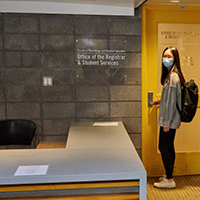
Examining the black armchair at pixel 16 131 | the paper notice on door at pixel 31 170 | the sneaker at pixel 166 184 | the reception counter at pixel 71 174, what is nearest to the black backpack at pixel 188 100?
the sneaker at pixel 166 184

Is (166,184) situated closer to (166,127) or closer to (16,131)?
(166,127)

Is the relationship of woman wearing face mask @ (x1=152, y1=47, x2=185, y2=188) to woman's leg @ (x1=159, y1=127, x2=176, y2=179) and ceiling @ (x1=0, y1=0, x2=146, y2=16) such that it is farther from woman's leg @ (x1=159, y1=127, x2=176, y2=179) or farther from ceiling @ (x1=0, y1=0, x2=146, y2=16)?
ceiling @ (x1=0, y1=0, x2=146, y2=16)

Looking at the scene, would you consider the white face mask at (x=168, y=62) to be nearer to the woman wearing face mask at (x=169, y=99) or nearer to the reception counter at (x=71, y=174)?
the woman wearing face mask at (x=169, y=99)

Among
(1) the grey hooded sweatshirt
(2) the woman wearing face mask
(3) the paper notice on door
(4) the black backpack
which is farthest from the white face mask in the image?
(3) the paper notice on door

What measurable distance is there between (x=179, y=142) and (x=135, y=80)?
3.57 feet

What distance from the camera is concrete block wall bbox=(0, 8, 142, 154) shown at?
361 centimetres

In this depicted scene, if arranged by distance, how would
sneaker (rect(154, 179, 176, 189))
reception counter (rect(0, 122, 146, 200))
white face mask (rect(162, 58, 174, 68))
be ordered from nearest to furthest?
reception counter (rect(0, 122, 146, 200)) → white face mask (rect(162, 58, 174, 68)) → sneaker (rect(154, 179, 176, 189))

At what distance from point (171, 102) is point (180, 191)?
1.11m

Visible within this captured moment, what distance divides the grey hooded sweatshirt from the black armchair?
1.51 metres

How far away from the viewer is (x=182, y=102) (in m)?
3.34

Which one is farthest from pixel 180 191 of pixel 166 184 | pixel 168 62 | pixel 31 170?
pixel 31 170

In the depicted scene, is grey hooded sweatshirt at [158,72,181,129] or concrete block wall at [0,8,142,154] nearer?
grey hooded sweatshirt at [158,72,181,129]

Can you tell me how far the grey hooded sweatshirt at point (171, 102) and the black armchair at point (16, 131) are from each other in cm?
151

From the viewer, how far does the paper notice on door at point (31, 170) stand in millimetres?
1900
